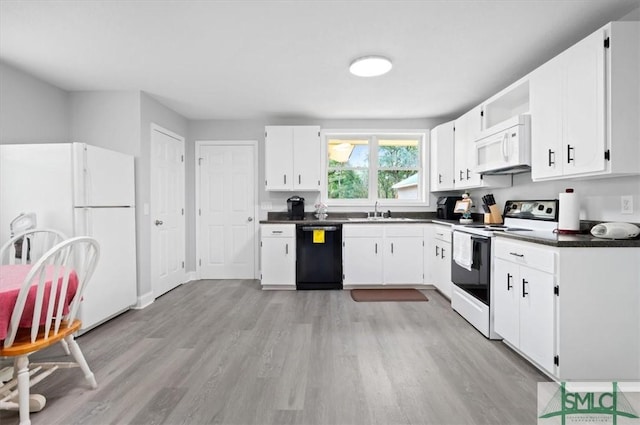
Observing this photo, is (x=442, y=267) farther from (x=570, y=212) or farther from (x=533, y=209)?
(x=570, y=212)

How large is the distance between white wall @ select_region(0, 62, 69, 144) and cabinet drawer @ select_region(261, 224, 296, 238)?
97.1 inches

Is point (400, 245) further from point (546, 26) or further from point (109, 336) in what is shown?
point (109, 336)

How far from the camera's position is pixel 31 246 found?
2.36 meters

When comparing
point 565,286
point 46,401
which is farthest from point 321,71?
point 46,401

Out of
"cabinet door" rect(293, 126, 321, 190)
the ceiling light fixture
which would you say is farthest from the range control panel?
"cabinet door" rect(293, 126, 321, 190)

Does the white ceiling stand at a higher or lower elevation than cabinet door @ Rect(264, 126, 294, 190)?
higher

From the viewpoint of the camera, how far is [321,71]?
290 cm

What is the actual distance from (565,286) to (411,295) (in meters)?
2.03

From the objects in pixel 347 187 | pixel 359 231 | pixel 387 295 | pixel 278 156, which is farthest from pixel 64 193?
pixel 387 295

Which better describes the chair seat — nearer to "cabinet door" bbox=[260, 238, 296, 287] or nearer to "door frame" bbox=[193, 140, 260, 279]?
"cabinet door" bbox=[260, 238, 296, 287]

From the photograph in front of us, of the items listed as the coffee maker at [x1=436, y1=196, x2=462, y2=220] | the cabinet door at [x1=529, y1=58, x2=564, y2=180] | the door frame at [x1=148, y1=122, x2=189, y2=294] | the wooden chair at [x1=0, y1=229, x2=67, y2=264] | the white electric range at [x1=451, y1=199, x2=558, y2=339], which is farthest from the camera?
the coffee maker at [x1=436, y1=196, x2=462, y2=220]

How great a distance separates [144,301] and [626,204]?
4.42 metres

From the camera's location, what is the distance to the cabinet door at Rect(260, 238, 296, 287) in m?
3.99

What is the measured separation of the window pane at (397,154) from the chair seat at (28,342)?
4068 millimetres
